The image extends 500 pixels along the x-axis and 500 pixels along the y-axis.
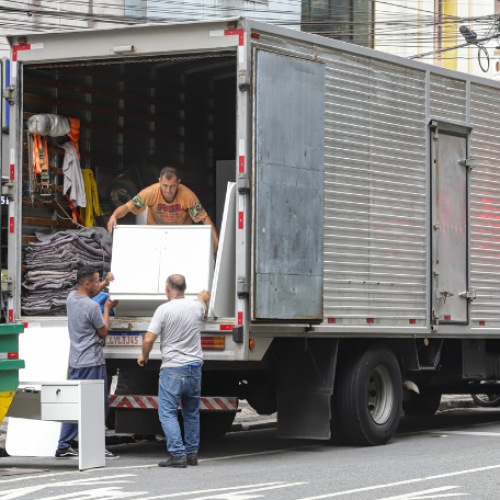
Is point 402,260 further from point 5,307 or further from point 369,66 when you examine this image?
point 5,307

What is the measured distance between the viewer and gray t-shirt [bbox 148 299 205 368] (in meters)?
9.10

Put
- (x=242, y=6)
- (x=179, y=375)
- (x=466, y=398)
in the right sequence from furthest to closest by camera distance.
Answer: (x=242, y=6)
(x=466, y=398)
(x=179, y=375)

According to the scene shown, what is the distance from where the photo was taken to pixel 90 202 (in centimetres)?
1132

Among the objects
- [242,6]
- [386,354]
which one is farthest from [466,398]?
[242,6]

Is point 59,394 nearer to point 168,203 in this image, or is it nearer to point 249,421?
point 168,203

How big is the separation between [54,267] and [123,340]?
1.22m

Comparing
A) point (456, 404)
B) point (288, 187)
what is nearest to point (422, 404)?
point (456, 404)

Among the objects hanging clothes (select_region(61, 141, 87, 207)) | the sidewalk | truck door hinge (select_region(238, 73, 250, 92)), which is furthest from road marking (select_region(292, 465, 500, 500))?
hanging clothes (select_region(61, 141, 87, 207))

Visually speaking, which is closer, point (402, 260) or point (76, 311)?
point (76, 311)

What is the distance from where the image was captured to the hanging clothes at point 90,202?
37.1 feet

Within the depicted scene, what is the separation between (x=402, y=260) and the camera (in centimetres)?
1075

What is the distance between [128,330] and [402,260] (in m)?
2.89

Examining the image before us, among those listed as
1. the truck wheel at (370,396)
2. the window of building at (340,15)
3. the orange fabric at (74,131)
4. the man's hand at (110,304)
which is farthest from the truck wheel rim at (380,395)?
the window of building at (340,15)

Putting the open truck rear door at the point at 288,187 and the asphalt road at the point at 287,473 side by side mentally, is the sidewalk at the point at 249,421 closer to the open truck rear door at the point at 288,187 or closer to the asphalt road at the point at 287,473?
the asphalt road at the point at 287,473
